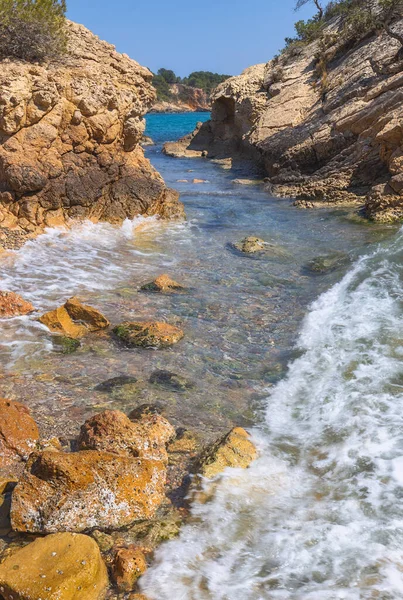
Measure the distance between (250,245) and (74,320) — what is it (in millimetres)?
5481

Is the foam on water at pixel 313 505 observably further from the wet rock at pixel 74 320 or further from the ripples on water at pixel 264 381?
the wet rock at pixel 74 320

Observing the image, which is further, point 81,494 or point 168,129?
point 168,129

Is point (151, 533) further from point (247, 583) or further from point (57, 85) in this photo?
point (57, 85)

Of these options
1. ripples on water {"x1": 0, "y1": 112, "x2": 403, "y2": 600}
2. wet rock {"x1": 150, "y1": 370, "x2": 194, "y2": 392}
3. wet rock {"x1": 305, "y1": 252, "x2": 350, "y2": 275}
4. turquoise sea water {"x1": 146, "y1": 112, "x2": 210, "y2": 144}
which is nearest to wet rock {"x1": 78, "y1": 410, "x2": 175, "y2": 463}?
ripples on water {"x1": 0, "y1": 112, "x2": 403, "y2": 600}

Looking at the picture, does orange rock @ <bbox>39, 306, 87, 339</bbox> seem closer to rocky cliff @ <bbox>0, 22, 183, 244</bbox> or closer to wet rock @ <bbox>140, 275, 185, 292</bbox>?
wet rock @ <bbox>140, 275, 185, 292</bbox>

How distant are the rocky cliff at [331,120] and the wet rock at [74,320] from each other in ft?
30.6

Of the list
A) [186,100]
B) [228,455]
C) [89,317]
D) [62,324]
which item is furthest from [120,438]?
[186,100]

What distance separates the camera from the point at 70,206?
12547mm

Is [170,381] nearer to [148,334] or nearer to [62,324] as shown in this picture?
[148,334]

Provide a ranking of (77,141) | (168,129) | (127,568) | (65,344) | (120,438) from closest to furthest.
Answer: (127,568) → (120,438) → (65,344) → (77,141) → (168,129)

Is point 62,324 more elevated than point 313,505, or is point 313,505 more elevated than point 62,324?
point 62,324

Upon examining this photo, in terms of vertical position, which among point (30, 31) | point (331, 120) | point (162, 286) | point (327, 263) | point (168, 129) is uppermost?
point (168, 129)

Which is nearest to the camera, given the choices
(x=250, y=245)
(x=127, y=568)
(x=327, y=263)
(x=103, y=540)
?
(x=127, y=568)

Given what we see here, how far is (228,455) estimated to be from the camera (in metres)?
4.53
